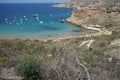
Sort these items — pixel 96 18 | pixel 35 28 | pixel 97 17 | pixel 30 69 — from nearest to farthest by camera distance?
pixel 30 69, pixel 35 28, pixel 96 18, pixel 97 17

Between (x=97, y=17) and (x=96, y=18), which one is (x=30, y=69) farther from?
(x=97, y=17)

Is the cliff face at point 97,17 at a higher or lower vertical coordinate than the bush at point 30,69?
lower

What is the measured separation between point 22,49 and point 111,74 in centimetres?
641

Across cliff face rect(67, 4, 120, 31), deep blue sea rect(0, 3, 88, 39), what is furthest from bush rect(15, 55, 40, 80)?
cliff face rect(67, 4, 120, 31)

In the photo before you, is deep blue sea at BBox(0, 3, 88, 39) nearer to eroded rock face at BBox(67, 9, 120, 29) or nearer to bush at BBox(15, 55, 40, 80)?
eroded rock face at BBox(67, 9, 120, 29)

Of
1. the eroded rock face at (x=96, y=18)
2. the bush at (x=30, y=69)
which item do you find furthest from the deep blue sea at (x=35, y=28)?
the bush at (x=30, y=69)

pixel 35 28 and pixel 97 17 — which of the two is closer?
pixel 35 28

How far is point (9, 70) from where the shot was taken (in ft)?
29.3

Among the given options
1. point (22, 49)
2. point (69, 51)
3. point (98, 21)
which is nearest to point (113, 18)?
point (98, 21)

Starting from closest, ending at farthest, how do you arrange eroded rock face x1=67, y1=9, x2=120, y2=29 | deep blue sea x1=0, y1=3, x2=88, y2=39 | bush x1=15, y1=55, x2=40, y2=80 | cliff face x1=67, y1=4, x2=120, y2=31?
bush x1=15, y1=55, x2=40, y2=80, deep blue sea x1=0, y1=3, x2=88, y2=39, eroded rock face x1=67, y1=9, x2=120, y2=29, cliff face x1=67, y1=4, x2=120, y2=31

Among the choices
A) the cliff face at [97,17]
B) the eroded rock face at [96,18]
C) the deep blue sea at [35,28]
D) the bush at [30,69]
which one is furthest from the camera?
the cliff face at [97,17]

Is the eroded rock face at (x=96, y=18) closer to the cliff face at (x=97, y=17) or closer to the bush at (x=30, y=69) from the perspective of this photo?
the cliff face at (x=97, y=17)

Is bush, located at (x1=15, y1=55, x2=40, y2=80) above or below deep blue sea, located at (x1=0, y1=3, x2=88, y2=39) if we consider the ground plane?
above

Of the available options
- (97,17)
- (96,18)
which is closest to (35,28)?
(96,18)
